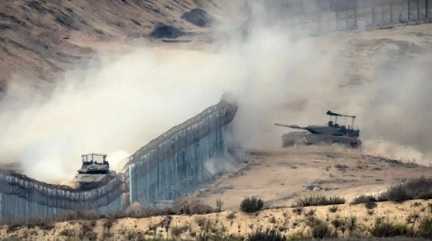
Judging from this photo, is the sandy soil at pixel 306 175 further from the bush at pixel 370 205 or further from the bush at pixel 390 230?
the bush at pixel 390 230

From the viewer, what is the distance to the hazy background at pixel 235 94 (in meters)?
57.8

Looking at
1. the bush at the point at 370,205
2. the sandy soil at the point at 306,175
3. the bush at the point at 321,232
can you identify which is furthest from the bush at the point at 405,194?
the sandy soil at the point at 306,175

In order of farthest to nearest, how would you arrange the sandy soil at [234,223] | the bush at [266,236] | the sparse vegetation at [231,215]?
the sparse vegetation at [231,215] → the sandy soil at [234,223] → the bush at [266,236]

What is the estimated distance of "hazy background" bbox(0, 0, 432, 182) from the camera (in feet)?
190

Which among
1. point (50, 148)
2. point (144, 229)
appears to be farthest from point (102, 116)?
point (144, 229)

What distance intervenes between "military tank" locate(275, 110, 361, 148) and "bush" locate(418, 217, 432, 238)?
33.9 m

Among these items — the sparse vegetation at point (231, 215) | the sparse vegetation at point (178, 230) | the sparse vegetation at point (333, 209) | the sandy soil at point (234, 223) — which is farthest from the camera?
the sparse vegetation at point (231, 215)

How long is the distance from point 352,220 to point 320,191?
1810 centimetres

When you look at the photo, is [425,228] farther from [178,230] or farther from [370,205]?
[178,230]

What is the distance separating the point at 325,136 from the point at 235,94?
546cm

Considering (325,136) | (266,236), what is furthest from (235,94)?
(266,236)

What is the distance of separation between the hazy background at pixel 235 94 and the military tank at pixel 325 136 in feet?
2.67

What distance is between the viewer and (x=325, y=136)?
63156mm

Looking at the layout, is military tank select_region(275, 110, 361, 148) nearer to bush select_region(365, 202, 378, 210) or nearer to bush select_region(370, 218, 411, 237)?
bush select_region(365, 202, 378, 210)
